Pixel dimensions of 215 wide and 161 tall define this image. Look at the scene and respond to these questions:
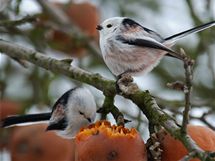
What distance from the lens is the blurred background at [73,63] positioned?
2.24m

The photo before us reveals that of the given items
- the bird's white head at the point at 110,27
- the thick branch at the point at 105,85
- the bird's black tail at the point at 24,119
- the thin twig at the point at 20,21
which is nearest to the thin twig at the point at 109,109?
the thick branch at the point at 105,85

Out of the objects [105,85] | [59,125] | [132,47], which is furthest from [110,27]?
[59,125]

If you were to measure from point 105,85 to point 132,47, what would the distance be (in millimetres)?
206

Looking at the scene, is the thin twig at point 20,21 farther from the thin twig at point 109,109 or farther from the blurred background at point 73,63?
the thin twig at point 109,109

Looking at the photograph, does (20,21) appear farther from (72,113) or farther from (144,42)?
(72,113)

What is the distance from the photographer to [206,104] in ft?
7.83

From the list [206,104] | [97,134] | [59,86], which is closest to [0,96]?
[59,86]

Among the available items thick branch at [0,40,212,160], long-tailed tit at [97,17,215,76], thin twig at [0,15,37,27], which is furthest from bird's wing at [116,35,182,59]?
thin twig at [0,15,37,27]

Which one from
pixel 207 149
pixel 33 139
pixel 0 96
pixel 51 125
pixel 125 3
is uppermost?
pixel 125 3

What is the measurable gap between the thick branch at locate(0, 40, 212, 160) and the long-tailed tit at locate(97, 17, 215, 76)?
10 centimetres

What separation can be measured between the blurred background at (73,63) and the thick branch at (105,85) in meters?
0.09

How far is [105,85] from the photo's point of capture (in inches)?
62.4

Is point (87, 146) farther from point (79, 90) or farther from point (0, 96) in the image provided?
point (0, 96)

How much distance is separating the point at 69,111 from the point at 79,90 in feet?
0.22
